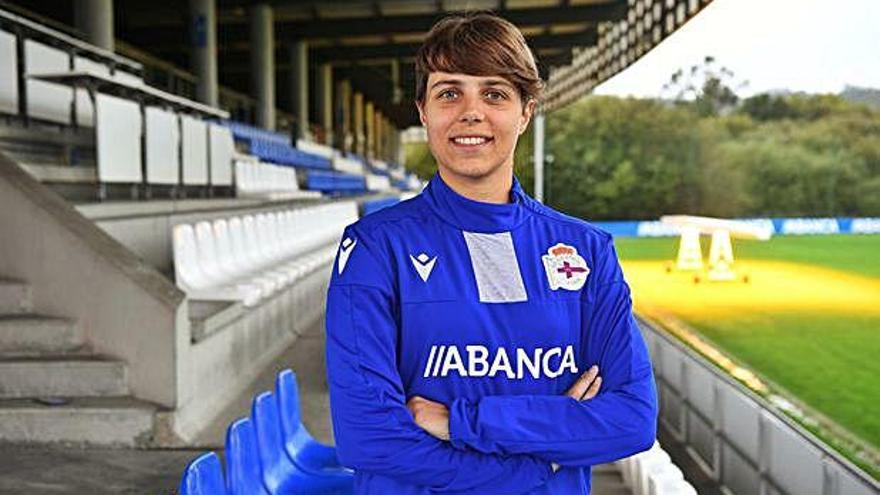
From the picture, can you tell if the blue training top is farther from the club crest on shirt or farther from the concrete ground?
the concrete ground

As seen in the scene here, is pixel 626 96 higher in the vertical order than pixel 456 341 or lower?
higher

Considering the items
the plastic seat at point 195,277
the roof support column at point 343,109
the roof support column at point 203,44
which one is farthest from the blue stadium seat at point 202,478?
the roof support column at point 343,109

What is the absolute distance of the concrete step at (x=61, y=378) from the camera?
3244 millimetres

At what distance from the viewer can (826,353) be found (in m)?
8.66

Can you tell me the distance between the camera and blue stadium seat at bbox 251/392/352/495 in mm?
2373

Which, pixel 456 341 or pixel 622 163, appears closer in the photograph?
pixel 456 341

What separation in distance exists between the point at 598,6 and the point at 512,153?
78.4 feet

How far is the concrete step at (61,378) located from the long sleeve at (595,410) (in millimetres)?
2614

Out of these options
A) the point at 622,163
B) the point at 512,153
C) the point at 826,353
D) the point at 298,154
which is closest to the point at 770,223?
the point at 622,163

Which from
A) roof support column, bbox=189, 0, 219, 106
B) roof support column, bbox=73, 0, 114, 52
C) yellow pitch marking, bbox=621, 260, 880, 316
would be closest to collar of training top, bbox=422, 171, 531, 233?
yellow pitch marking, bbox=621, 260, 880, 316

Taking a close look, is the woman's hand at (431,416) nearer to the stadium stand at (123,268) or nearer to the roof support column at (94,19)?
the stadium stand at (123,268)

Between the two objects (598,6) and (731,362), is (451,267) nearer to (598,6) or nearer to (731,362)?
(731,362)

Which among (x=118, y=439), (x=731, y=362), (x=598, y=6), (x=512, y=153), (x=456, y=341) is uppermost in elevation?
(x=598, y=6)

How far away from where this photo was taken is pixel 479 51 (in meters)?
1.01
